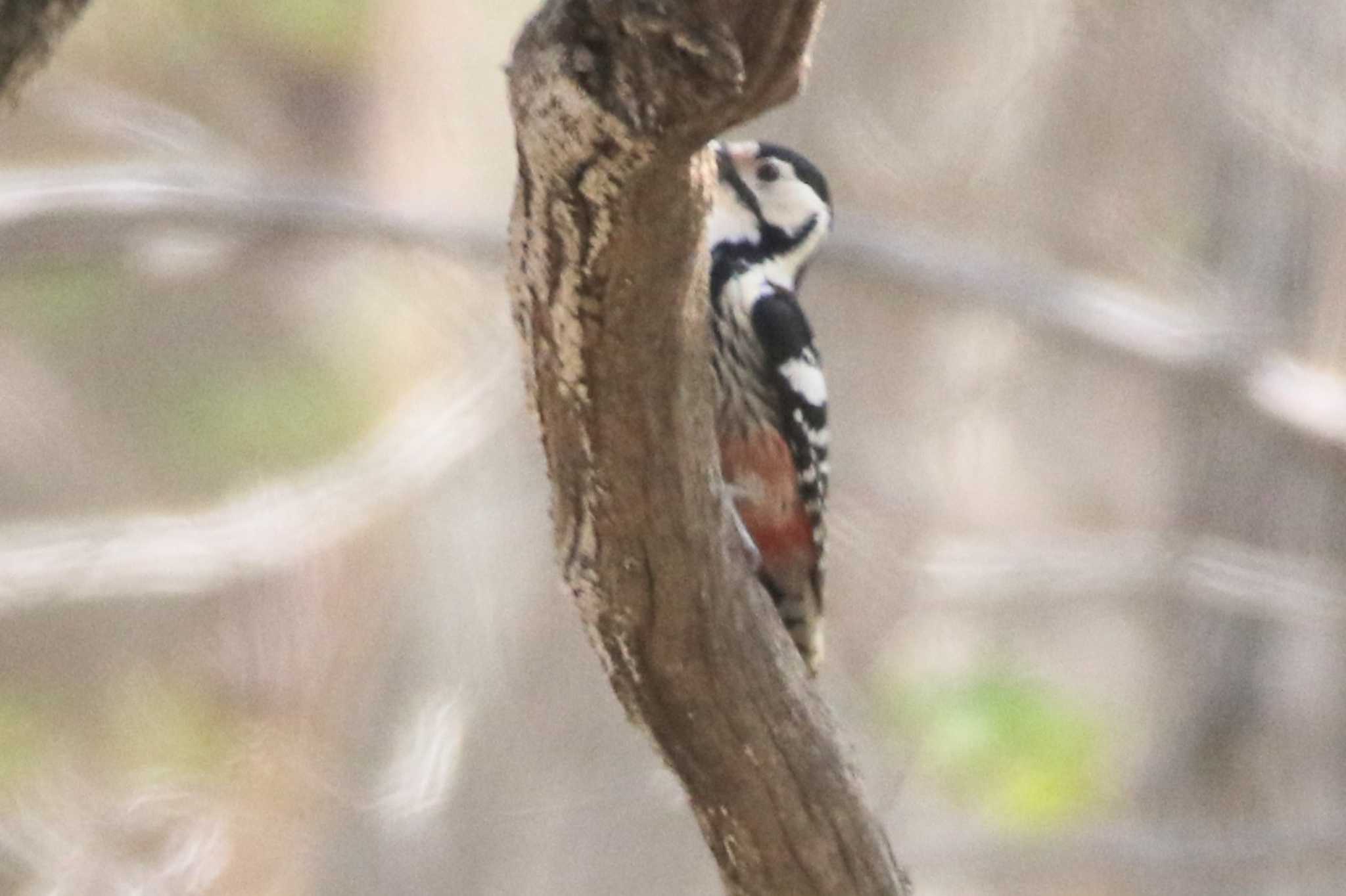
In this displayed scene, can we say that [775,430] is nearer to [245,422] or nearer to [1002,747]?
[245,422]

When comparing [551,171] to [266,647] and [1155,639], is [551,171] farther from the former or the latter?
[1155,639]

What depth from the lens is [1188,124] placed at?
4672mm

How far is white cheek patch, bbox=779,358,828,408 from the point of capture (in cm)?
250

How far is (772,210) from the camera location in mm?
2805

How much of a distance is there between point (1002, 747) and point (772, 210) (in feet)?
8.32

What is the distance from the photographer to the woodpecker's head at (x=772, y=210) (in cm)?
279

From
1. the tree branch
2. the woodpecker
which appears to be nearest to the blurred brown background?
the woodpecker

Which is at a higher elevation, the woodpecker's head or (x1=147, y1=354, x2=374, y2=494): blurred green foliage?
the woodpecker's head

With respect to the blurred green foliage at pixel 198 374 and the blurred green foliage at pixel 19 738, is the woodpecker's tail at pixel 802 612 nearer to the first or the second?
the blurred green foliage at pixel 198 374

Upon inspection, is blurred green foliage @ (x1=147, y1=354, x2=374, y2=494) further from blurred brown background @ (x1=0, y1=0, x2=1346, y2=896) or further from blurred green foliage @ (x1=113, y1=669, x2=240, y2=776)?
blurred green foliage @ (x1=113, y1=669, x2=240, y2=776)

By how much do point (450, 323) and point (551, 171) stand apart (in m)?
3.26

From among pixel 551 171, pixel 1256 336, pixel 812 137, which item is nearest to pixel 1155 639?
pixel 1256 336

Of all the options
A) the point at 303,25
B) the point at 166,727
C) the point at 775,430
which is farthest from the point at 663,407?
the point at 166,727

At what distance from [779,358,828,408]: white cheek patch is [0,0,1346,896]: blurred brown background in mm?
1866
